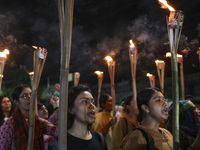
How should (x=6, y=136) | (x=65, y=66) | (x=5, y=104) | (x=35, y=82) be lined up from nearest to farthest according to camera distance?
(x=65, y=66) → (x=35, y=82) → (x=6, y=136) → (x=5, y=104)

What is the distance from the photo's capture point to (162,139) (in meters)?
2.13

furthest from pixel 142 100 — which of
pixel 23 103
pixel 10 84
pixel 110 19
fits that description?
pixel 10 84

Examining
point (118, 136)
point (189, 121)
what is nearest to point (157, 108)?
point (189, 121)

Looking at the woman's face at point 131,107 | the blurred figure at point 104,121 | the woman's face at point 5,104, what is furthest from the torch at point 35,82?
the woman's face at point 5,104

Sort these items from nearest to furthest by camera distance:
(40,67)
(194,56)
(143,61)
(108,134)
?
(40,67) < (108,134) < (194,56) < (143,61)

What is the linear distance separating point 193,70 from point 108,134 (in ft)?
21.5

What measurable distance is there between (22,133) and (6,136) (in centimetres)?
18

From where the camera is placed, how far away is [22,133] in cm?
267

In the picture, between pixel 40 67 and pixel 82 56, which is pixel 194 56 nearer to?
pixel 82 56

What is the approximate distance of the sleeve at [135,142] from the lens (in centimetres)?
197

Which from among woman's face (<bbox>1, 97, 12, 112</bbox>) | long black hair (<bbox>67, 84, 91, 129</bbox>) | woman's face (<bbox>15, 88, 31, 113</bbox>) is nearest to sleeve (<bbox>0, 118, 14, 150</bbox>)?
woman's face (<bbox>15, 88, 31, 113</bbox>)

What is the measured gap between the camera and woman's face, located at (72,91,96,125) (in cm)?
203

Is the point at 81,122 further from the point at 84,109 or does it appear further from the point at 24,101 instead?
the point at 24,101

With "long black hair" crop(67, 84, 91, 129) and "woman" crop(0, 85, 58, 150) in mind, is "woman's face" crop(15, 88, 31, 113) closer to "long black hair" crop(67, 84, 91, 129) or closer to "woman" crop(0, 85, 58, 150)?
"woman" crop(0, 85, 58, 150)
